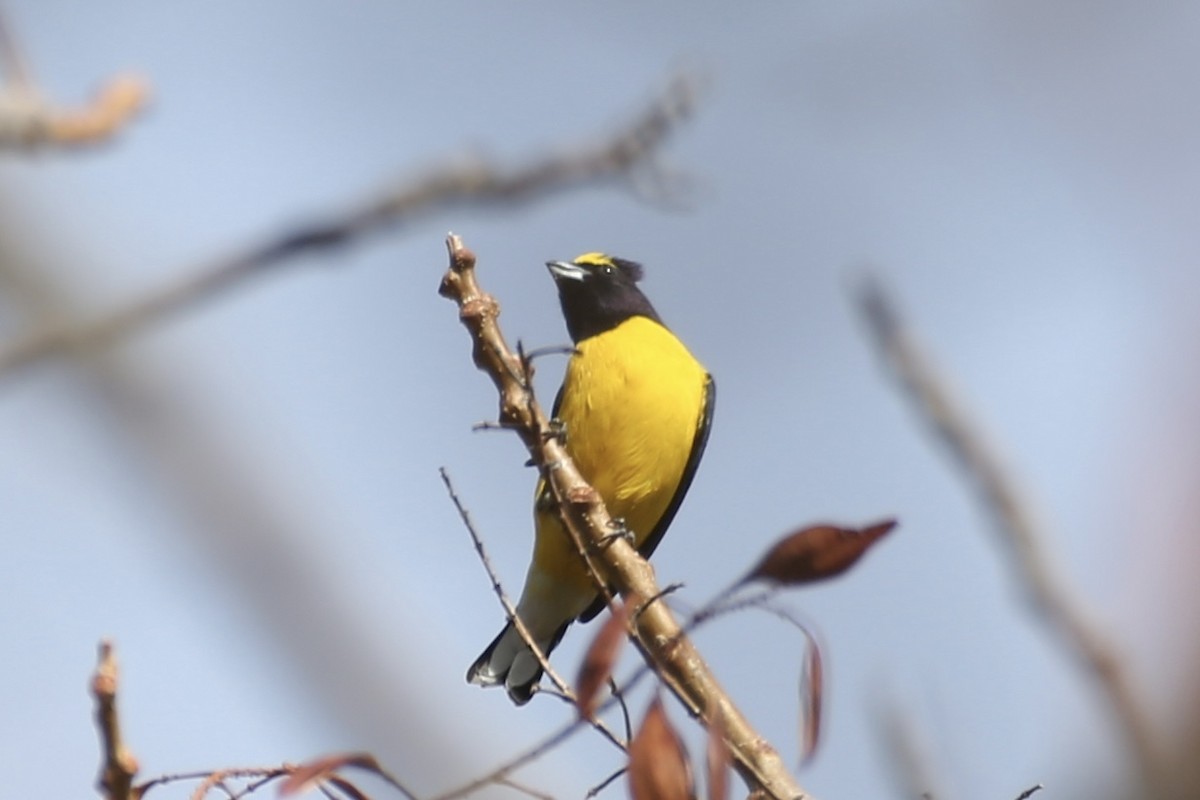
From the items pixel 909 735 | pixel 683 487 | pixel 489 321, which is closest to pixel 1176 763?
pixel 489 321

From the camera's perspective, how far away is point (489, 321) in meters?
2.76

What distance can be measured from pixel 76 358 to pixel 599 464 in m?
1.64

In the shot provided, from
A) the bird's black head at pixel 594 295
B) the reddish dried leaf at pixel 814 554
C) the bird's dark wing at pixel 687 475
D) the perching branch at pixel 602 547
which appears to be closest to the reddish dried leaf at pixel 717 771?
→ the reddish dried leaf at pixel 814 554

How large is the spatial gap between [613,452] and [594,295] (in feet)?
2.94

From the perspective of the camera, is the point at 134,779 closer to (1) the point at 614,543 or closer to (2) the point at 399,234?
(1) the point at 614,543

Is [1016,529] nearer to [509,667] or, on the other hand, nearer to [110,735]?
[110,735]

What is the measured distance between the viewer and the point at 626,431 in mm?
4973

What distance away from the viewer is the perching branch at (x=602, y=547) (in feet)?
7.80

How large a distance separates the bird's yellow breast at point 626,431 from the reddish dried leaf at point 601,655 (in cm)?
291

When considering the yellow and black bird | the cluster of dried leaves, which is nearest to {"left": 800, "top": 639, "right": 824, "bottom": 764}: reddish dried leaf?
the cluster of dried leaves

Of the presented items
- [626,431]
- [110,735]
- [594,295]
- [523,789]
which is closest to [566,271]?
[594,295]

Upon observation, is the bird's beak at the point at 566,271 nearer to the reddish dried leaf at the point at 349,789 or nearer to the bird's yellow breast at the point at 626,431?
the bird's yellow breast at the point at 626,431

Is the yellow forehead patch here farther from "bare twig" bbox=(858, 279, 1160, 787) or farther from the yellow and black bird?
"bare twig" bbox=(858, 279, 1160, 787)

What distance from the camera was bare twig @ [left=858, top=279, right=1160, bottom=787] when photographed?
5.14 ft
